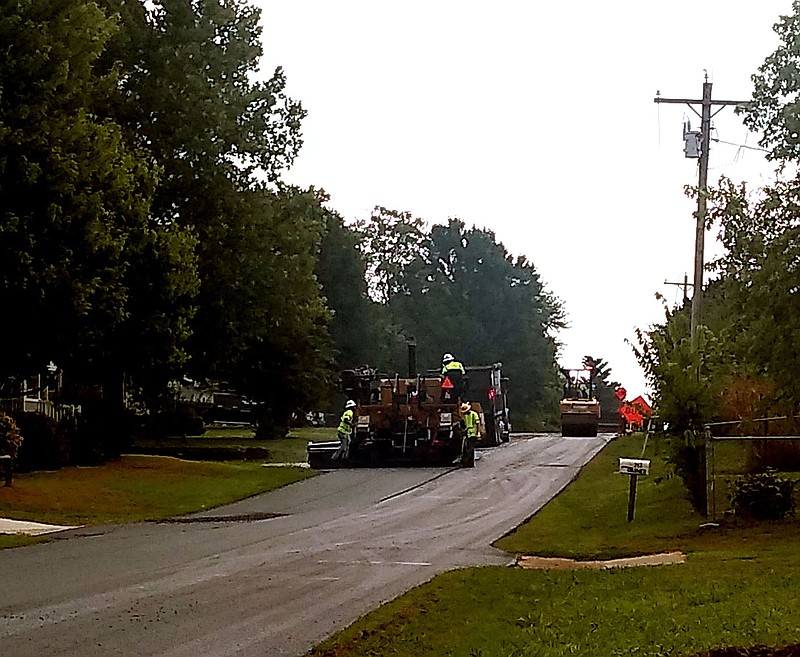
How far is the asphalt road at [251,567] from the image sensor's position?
10.1 meters

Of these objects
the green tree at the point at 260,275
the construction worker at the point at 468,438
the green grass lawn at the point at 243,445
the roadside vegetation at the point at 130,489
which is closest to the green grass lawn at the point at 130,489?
the roadside vegetation at the point at 130,489

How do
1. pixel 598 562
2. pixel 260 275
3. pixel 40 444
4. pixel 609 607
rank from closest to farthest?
pixel 609 607 → pixel 598 562 → pixel 40 444 → pixel 260 275

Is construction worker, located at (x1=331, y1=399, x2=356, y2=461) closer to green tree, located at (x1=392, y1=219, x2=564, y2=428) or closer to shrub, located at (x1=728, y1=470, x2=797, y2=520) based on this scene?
shrub, located at (x1=728, y1=470, x2=797, y2=520)

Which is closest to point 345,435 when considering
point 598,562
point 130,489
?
point 130,489

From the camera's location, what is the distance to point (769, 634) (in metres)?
8.84

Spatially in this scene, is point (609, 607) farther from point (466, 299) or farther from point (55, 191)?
point (466, 299)

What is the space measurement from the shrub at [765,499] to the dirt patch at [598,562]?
314 centimetres

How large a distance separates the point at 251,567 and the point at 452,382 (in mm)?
21881

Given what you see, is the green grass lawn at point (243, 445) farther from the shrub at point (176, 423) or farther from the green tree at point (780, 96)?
the green tree at point (780, 96)

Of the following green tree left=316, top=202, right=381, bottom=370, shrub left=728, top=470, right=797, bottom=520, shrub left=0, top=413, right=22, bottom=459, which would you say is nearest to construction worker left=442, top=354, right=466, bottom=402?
shrub left=0, top=413, right=22, bottom=459

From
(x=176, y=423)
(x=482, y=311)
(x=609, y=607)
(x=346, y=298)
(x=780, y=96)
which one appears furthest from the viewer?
(x=482, y=311)

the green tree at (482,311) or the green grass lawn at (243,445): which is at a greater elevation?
the green tree at (482,311)

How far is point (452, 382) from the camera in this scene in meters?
36.2

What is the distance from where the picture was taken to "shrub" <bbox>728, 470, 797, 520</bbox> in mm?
18109
